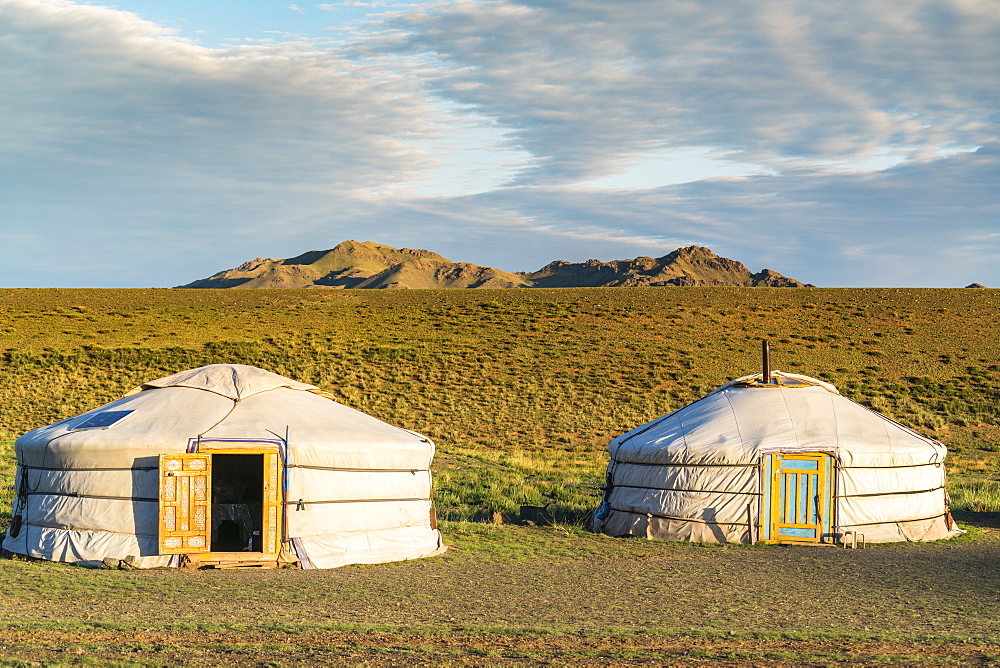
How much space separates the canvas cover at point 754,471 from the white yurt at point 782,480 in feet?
0.04

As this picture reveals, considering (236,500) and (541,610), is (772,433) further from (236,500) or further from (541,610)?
(236,500)

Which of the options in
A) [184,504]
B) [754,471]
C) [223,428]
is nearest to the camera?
[184,504]

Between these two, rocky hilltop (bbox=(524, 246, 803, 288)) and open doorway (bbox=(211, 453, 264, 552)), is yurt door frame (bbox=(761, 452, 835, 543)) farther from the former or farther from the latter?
rocky hilltop (bbox=(524, 246, 803, 288))

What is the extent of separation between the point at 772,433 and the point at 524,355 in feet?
84.5

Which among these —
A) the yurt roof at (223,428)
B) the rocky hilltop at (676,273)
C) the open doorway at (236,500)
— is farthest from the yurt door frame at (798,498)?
the rocky hilltop at (676,273)

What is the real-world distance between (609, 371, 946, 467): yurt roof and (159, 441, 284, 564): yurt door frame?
15.7 ft

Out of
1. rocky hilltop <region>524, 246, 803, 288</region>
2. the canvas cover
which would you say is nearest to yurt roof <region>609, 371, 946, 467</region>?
the canvas cover

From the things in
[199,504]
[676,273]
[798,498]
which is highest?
[676,273]

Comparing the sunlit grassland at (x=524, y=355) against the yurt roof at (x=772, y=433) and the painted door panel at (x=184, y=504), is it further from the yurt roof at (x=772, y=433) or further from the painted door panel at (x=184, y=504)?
the painted door panel at (x=184, y=504)

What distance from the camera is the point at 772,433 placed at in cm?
1299

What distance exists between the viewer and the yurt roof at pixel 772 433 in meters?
12.8

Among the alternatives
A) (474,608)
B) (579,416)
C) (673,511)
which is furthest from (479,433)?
(474,608)

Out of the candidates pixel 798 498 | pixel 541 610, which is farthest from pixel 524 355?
pixel 541 610

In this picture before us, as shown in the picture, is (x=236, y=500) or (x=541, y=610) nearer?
(x=541, y=610)
